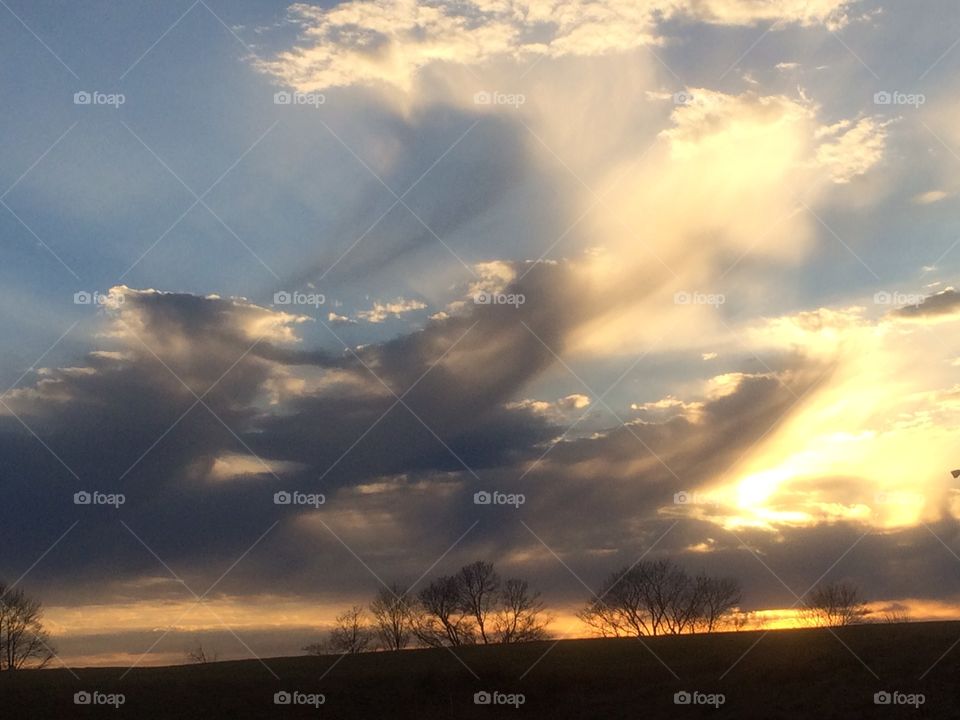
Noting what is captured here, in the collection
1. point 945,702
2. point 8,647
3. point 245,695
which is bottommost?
point 945,702

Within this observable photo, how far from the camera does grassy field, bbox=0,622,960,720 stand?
2071 inches

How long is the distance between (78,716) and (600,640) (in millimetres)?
46180

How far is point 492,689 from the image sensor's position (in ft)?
222

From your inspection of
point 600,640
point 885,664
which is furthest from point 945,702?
point 600,640

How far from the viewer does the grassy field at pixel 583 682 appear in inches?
2071

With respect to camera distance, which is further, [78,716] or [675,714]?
[78,716]

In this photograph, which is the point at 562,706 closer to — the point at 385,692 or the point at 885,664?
the point at 385,692

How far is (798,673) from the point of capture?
57.1m

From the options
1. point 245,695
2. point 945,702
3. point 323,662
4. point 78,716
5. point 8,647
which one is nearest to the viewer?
point 945,702

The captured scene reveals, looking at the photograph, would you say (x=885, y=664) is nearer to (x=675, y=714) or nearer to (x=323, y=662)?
(x=675, y=714)

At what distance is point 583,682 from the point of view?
6675cm

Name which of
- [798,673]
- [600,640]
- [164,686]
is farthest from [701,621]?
[164,686]

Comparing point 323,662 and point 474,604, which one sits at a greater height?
point 474,604

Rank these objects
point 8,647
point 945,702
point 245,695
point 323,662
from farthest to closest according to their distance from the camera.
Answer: point 8,647
point 323,662
point 245,695
point 945,702
